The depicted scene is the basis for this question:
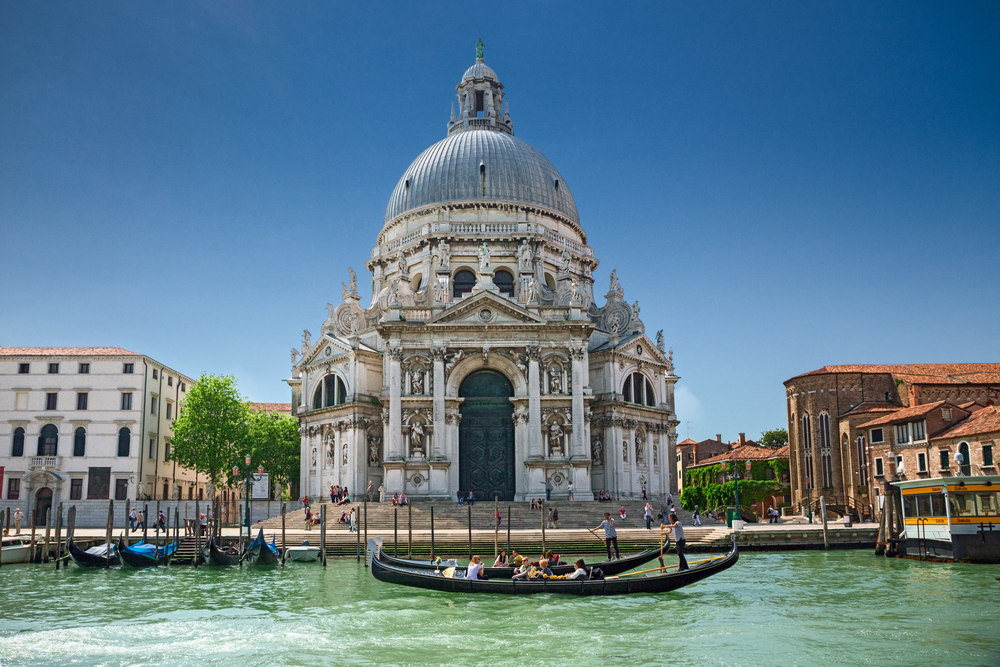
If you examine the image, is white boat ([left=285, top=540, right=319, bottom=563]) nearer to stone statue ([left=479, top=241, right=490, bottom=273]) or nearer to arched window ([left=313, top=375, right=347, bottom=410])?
arched window ([left=313, top=375, right=347, bottom=410])

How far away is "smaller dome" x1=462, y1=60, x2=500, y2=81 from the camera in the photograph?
49.8 metres

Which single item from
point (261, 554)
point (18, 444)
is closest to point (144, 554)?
point (261, 554)

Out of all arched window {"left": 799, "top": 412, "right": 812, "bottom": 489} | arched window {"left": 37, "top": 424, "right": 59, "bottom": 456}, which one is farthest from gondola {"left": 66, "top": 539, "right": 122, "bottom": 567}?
arched window {"left": 799, "top": 412, "right": 812, "bottom": 489}

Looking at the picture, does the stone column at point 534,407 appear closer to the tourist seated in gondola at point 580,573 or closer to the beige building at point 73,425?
the tourist seated in gondola at point 580,573

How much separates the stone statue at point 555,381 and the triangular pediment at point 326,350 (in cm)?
895

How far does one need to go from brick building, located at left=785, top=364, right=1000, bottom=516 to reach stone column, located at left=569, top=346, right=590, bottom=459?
1467 cm

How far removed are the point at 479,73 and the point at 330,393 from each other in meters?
19.8

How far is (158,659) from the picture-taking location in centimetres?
1380

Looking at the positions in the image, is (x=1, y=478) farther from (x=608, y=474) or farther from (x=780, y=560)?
(x=780, y=560)

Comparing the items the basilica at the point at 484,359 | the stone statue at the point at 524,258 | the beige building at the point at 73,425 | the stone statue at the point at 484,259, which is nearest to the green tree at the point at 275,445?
the basilica at the point at 484,359

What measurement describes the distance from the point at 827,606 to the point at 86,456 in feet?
121

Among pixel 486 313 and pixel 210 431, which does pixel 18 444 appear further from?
pixel 486 313

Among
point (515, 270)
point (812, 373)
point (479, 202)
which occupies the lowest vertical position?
point (812, 373)

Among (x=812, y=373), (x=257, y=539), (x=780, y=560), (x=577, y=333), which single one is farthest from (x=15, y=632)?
(x=812, y=373)
